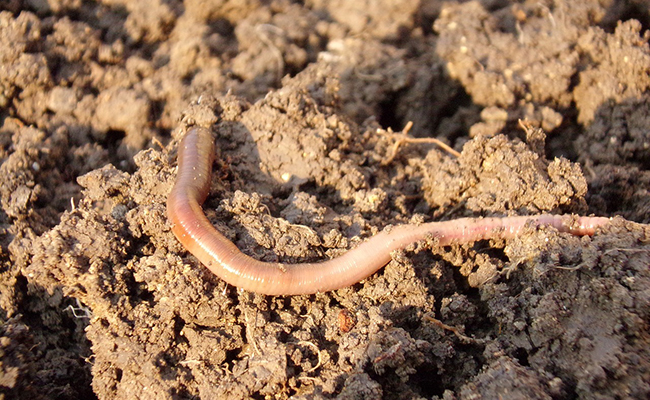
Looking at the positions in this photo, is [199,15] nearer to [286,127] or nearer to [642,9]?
[286,127]

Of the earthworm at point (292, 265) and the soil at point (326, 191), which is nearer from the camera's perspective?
the soil at point (326, 191)

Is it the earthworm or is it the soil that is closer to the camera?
the soil

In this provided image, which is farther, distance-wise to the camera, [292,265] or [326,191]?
[326,191]

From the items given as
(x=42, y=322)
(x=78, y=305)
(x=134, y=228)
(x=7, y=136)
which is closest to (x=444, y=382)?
(x=134, y=228)
